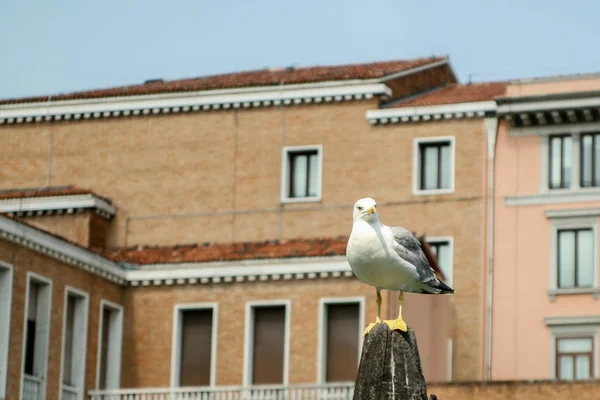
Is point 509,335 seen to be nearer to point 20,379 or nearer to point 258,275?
point 258,275

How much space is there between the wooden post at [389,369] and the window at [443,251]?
119 ft

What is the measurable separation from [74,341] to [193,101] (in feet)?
38.6

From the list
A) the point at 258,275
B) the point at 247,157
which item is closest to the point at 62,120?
the point at 247,157

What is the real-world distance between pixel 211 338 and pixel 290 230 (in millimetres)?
7821

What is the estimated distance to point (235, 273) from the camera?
1833 inches

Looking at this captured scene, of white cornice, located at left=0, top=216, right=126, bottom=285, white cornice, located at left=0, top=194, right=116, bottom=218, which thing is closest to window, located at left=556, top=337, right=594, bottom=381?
white cornice, located at left=0, top=216, right=126, bottom=285

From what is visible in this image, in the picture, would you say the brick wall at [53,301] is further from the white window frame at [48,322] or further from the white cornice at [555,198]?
the white cornice at [555,198]

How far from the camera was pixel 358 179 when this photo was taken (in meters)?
54.2

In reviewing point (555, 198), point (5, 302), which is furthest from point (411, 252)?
point (555, 198)

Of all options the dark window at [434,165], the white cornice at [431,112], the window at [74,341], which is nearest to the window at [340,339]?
the window at [74,341]

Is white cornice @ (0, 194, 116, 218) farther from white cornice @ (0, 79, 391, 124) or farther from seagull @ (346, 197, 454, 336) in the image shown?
seagull @ (346, 197, 454, 336)

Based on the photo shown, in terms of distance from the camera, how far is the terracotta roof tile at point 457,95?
177 ft

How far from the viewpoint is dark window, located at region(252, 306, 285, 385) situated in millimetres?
46125

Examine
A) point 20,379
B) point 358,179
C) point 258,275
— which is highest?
point 358,179
